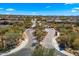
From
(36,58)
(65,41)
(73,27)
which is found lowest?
(36,58)

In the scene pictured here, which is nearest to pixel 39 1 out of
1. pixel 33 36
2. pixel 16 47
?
pixel 33 36

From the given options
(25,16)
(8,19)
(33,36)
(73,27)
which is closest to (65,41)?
(73,27)

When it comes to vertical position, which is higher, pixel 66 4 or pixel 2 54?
pixel 66 4

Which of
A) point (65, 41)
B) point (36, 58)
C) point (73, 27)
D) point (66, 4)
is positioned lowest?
point (36, 58)

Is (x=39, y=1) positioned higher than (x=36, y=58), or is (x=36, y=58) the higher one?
(x=39, y=1)

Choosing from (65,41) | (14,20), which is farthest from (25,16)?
(65,41)

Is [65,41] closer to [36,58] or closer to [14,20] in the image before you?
[36,58]

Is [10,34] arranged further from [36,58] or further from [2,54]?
[36,58]

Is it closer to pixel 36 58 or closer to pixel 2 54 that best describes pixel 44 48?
pixel 36 58
